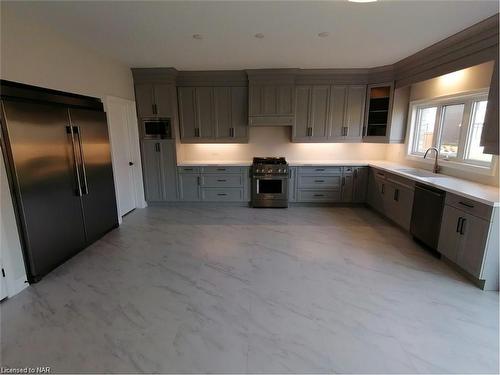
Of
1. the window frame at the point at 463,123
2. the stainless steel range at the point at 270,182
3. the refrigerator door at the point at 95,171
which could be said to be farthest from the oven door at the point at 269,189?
the refrigerator door at the point at 95,171

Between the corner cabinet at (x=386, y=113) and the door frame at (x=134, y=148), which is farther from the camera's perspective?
the corner cabinet at (x=386, y=113)

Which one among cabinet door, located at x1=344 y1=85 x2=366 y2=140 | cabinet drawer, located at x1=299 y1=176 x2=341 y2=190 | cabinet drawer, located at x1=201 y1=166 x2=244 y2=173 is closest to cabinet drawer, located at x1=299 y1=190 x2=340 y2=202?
cabinet drawer, located at x1=299 y1=176 x2=341 y2=190

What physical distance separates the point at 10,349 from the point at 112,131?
3.02 meters

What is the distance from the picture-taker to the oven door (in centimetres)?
494

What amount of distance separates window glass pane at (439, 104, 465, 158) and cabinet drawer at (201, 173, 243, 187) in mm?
3294

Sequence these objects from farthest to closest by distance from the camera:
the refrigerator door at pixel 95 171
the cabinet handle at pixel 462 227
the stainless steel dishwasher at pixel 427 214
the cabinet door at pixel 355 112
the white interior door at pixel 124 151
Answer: the cabinet door at pixel 355 112 < the white interior door at pixel 124 151 < the refrigerator door at pixel 95 171 < the stainless steel dishwasher at pixel 427 214 < the cabinet handle at pixel 462 227

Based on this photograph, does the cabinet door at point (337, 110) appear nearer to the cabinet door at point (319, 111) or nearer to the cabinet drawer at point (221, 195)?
the cabinet door at point (319, 111)

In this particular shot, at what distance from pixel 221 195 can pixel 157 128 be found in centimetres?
174

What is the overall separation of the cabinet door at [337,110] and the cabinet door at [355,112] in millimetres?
75

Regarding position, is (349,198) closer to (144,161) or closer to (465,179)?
(465,179)

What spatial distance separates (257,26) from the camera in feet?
8.88

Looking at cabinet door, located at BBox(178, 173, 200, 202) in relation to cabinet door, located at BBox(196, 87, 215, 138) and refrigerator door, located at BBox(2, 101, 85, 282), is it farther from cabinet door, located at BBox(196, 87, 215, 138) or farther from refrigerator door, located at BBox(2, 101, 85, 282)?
refrigerator door, located at BBox(2, 101, 85, 282)

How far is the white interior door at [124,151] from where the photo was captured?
4055mm

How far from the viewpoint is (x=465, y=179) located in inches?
131
